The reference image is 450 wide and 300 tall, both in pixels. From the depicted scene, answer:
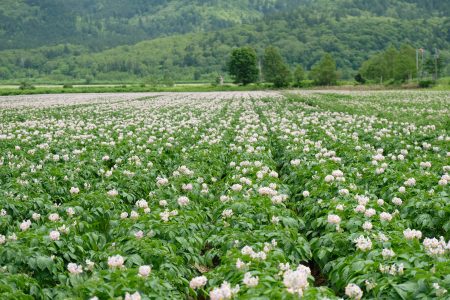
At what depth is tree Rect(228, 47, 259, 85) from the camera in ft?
335

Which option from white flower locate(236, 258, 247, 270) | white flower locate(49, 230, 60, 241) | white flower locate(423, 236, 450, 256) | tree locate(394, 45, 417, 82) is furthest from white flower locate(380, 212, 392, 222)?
tree locate(394, 45, 417, 82)

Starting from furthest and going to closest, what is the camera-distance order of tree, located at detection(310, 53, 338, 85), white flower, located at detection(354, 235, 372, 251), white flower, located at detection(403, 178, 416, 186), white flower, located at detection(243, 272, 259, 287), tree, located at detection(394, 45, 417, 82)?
tree, located at detection(310, 53, 338, 85)
tree, located at detection(394, 45, 417, 82)
white flower, located at detection(403, 178, 416, 186)
white flower, located at detection(354, 235, 372, 251)
white flower, located at detection(243, 272, 259, 287)

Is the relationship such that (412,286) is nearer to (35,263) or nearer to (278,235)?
(278,235)

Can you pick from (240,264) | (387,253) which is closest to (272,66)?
(387,253)

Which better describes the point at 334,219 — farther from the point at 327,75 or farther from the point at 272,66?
the point at 272,66

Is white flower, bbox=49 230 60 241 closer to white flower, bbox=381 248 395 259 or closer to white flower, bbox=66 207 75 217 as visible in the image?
white flower, bbox=66 207 75 217

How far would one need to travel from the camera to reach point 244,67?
10225 cm

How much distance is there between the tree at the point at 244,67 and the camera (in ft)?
335

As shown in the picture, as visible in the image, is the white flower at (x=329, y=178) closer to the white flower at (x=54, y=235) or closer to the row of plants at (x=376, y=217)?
the row of plants at (x=376, y=217)

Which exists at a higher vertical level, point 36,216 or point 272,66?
point 272,66

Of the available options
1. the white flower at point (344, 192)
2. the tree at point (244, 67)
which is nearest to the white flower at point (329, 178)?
the white flower at point (344, 192)

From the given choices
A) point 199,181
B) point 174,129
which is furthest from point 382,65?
point 199,181

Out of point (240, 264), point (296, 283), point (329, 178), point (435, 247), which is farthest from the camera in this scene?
point (329, 178)

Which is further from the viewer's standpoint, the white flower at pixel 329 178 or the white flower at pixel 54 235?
the white flower at pixel 329 178
